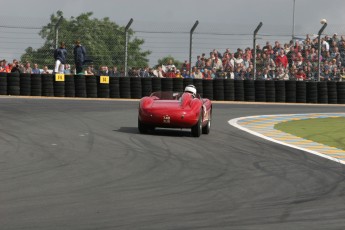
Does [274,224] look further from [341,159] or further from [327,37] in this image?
[327,37]

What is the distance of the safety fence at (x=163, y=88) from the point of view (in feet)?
83.8

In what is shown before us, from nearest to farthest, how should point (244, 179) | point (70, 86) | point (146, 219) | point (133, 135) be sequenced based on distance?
1. point (146, 219)
2. point (244, 179)
3. point (133, 135)
4. point (70, 86)

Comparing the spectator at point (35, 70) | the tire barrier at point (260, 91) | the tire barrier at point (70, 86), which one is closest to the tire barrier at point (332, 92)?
the tire barrier at point (260, 91)

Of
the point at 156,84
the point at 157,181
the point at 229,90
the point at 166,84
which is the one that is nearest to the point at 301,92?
the point at 229,90

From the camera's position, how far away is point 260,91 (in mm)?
27766

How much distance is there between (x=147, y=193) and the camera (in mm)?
8352

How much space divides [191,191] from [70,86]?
58.4 ft

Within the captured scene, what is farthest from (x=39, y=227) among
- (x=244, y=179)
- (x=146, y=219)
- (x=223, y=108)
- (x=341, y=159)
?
(x=223, y=108)

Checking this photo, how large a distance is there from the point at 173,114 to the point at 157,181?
5710mm

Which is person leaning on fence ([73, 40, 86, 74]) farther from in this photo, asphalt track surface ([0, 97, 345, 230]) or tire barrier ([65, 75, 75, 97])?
asphalt track surface ([0, 97, 345, 230])

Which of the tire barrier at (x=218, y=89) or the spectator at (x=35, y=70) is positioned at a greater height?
the spectator at (x=35, y=70)

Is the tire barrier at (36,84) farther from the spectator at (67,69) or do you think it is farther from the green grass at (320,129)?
the green grass at (320,129)

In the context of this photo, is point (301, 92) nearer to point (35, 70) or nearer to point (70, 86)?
point (70, 86)

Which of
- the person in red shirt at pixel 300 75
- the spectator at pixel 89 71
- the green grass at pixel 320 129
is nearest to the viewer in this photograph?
the green grass at pixel 320 129
